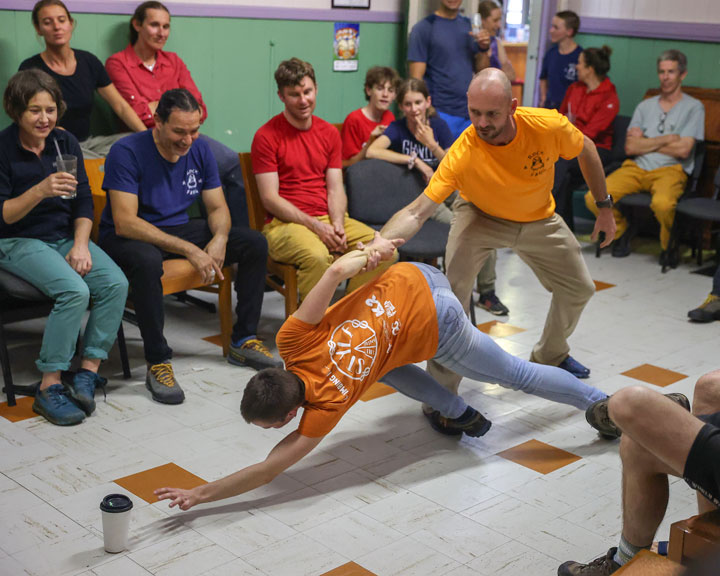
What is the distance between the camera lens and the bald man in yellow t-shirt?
3.13m

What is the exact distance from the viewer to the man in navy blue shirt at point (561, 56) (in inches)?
259

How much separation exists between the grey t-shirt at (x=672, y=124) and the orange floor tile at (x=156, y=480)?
13.4 ft

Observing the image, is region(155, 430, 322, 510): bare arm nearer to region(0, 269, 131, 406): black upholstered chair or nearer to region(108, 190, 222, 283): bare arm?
region(0, 269, 131, 406): black upholstered chair

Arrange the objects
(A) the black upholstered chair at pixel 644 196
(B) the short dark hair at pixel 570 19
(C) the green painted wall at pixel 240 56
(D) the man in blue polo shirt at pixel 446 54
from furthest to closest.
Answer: (B) the short dark hair at pixel 570 19 → (D) the man in blue polo shirt at pixel 446 54 → (A) the black upholstered chair at pixel 644 196 → (C) the green painted wall at pixel 240 56

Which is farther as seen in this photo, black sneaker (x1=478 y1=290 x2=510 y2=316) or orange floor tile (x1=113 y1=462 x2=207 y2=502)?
black sneaker (x1=478 y1=290 x2=510 y2=316)

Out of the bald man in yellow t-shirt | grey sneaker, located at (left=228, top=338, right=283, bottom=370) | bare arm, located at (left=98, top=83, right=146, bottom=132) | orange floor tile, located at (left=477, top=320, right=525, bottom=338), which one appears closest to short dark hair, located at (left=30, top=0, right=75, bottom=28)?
bare arm, located at (left=98, top=83, right=146, bottom=132)

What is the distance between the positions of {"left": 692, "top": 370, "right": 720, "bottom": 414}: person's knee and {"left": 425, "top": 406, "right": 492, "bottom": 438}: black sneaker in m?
1.02

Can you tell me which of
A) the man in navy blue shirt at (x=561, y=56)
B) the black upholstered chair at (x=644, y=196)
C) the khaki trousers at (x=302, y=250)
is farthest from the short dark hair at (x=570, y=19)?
the khaki trousers at (x=302, y=250)

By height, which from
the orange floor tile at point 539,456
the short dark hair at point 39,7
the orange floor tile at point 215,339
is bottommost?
the orange floor tile at point 539,456

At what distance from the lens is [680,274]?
5516 millimetres

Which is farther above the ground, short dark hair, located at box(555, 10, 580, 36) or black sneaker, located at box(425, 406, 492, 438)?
short dark hair, located at box(555, 10, 580, 36)

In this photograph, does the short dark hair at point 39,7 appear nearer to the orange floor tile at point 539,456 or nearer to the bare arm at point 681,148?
the orange floor tile at point 539,456

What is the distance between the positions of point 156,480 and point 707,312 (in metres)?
3.01

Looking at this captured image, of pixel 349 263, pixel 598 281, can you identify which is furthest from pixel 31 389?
pixel 598 281
